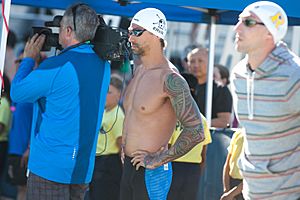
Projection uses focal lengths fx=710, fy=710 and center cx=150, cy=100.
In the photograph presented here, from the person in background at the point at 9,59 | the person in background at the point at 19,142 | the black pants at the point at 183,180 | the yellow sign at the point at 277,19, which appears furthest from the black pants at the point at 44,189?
the person in background at the point at 9,59

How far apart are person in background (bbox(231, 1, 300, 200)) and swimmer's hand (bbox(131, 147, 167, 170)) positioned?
956mm

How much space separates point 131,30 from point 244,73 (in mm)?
1253

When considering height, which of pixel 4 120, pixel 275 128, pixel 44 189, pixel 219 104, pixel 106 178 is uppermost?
pixel 275 128

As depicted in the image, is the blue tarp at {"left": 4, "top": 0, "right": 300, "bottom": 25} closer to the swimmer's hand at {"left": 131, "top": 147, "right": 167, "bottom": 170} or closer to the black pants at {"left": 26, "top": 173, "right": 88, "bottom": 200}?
the swimmer's hand at {"left": 131, "top": 147, "right": 167, "bottom": 170}

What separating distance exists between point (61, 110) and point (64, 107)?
26 millimetres

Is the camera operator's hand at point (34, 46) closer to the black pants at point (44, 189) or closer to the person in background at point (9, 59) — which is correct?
the black pants at point (44, 189)

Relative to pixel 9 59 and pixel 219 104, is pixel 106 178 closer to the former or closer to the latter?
pixel 219 104

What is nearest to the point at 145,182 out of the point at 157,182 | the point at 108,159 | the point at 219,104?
the point at 157,182

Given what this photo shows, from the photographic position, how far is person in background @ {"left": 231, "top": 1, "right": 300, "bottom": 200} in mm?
3330

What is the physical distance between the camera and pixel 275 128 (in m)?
3.34

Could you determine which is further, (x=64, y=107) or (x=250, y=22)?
(x=64, y=107)

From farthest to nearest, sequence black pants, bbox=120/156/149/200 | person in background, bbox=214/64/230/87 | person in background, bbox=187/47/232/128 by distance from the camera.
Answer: person in background, bbox=214/64/230/87, person in background, bbox=187/47/232/128, black pants, bbox=120/156/149/200

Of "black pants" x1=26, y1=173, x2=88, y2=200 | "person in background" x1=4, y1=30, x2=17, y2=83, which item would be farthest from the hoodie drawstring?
"person in background" x1=4, y1=30, x2=17, y2=83

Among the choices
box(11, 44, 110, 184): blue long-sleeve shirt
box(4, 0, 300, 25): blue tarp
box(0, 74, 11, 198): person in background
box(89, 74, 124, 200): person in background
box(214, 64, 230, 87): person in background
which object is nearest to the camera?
box(11, 44, 110, 184): blue long-sleeve shirt
